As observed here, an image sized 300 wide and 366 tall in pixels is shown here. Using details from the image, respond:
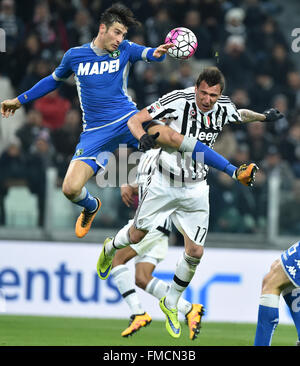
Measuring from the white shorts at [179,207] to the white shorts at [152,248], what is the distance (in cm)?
127

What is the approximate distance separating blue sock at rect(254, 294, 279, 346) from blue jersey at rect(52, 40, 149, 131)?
2789mm

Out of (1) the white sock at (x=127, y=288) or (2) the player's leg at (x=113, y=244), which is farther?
(1) the white sock at (x=127, y=288)

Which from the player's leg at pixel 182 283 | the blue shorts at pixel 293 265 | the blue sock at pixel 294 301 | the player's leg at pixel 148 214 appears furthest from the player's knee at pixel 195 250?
the blue shorts at pixel 293 265

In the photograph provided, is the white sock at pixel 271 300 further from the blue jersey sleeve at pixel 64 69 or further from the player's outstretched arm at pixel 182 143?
the blue jersey sleeve at pixel 64 69

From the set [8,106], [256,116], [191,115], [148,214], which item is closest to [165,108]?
[191,115]

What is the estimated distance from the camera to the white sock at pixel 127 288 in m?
8.77

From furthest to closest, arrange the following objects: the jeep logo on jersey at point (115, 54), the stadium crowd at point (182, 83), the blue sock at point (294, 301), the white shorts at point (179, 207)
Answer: the stadium crowd at point (182, 83)
the jeep logo on jersey at point (115, 54)
the white shorts at point (179, 207)
the blue sock at point (294, 301)

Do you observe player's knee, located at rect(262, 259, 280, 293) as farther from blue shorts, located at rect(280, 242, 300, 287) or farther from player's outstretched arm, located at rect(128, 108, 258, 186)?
player's outstretched arm, located at rect(128, 108, 258, 186)

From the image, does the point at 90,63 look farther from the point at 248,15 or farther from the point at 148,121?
the point at 248,15

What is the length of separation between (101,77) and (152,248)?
2227mm

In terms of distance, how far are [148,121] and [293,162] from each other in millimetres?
5712

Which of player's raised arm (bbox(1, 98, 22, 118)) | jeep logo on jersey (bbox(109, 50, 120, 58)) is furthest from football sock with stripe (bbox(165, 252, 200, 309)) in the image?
player's raised arm (bbox(1, 98, 22, 118))

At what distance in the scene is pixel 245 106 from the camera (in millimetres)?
13531
